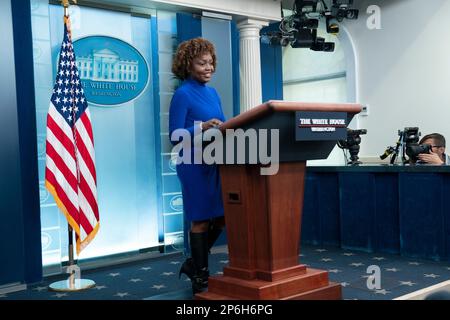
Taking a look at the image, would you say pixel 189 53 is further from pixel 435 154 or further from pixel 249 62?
pixel 435 154

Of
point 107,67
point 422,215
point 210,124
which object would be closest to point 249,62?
point 107,67

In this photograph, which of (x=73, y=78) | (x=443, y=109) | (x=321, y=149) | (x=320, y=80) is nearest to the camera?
(x=321, y=149)

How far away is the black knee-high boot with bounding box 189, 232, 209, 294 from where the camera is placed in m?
2.54

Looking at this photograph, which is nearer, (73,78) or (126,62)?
(73,78)

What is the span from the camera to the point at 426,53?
21.7 feet

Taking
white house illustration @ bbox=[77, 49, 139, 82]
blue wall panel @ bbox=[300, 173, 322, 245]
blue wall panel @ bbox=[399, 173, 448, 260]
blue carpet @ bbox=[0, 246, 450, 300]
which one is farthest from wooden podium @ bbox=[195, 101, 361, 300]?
blue wall panel @ bbox=[300, 173, 322, 245]

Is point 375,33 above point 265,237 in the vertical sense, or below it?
above

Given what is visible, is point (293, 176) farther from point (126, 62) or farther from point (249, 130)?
point (126, 62)

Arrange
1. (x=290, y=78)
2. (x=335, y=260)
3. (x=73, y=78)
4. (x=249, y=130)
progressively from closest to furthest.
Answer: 1. (x=249, y=130)
2. (x=73, y=78)
3. (x=335, y=260)
4. (x=290, y=78)

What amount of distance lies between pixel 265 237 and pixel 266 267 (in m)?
0.13

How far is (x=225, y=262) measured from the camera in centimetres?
421

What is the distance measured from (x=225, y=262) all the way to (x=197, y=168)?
6.14 feet

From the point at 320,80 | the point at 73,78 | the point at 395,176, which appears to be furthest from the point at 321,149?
the point at 320,80

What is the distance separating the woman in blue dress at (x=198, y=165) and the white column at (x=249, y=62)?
2.36 metres
